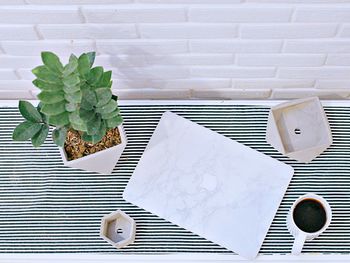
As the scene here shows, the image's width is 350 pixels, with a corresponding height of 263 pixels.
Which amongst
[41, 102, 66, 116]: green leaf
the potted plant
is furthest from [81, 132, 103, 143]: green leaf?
[41, 102, 66, 116]: green leaf

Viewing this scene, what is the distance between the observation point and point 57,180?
1.23 meters

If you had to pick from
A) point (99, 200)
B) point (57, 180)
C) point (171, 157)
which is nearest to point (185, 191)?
point (171, 157)

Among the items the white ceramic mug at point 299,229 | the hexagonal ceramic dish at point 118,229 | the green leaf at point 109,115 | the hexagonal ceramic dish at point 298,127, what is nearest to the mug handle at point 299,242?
the white ceramic mug at point 299,229

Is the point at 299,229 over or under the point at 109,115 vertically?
under

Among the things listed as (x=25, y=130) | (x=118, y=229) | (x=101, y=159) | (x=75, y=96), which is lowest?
(x=118, y=229)

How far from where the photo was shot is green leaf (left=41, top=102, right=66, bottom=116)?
3.14 feet

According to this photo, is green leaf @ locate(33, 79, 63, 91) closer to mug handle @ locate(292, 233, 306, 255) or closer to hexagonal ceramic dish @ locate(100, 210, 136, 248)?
hexagonal ceramic dish @ locate(100, 210, 136, 248)

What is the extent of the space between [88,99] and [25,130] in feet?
0.53

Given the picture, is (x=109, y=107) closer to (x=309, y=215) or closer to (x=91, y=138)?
(x=91, y=138)

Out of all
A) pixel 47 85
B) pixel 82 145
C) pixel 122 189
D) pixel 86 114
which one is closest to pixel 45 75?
pixel 47 85

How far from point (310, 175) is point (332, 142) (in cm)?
9

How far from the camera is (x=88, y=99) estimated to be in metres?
1.00

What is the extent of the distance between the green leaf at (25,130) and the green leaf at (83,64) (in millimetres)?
176

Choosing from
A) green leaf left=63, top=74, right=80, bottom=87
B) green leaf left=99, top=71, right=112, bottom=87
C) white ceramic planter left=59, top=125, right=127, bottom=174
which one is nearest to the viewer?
green leaf left=63, top=74, right=80, bottom=87
